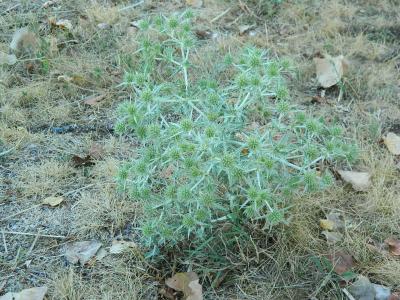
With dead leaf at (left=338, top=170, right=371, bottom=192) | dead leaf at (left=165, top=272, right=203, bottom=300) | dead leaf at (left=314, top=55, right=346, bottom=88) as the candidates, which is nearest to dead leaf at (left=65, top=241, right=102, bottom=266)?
dead leaf at (left=165, top=272, right=203, bottom=300)

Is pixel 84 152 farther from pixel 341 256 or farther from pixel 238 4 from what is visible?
pixel 238 4

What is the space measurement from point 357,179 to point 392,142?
1.09ft

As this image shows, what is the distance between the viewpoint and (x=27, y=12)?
3.22m

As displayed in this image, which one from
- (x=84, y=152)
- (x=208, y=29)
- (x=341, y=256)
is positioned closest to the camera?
→ (x=341, y=256)

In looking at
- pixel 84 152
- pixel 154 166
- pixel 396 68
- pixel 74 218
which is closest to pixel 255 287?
pixel 154 166

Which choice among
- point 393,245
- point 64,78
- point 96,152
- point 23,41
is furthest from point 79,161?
point 393,245

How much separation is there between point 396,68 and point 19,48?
2.09 metres

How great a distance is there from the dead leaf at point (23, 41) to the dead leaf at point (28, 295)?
61.6 inches

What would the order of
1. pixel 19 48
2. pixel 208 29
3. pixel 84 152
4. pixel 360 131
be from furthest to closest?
pixel 208 29 < pixel 19 48 < pixel 360 131 < pixel 84 152

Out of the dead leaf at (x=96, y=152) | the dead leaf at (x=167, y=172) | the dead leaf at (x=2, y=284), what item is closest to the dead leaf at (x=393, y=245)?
the dead leaf at (x=167, y=172)

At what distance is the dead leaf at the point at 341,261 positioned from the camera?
185 centimetres

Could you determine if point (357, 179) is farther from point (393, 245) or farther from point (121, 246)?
point (121, 246)

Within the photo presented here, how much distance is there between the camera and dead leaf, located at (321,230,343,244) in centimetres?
197

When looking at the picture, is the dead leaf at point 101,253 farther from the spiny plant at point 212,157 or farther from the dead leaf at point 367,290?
the dead leaf at point 367,290
